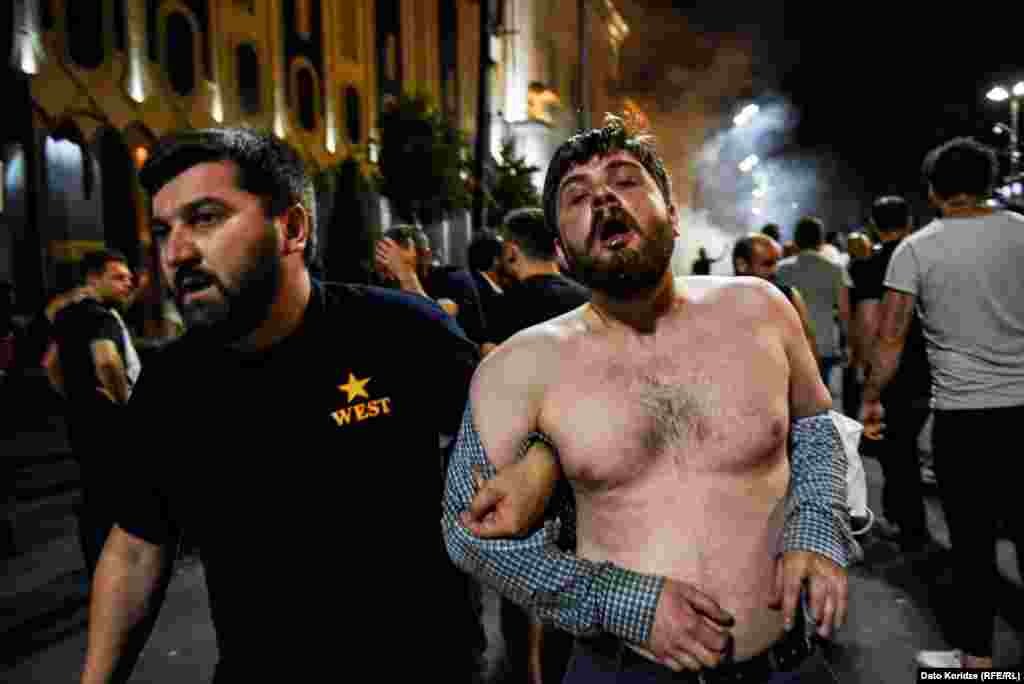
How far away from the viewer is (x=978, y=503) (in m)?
3.53

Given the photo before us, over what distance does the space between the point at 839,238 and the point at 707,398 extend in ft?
49.7

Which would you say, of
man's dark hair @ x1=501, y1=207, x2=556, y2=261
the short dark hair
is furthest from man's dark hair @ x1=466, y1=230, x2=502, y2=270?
man's dark hair @ x1=501, y1=207, x2=556, y2=261

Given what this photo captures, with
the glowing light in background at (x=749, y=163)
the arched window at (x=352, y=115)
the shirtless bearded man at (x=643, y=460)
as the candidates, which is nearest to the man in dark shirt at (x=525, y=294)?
→ the shirtless bearded man at (x=643, y=460)

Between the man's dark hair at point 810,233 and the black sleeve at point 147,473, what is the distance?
6254 millimetres

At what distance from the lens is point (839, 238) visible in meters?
15.8

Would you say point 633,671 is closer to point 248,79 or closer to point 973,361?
point 973,361

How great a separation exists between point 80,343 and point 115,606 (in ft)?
11.3

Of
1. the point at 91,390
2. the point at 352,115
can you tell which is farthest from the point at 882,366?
the point at 352,115

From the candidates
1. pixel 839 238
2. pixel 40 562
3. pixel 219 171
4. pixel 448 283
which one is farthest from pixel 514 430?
pixel 839 238

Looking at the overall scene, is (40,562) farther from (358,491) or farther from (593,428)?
(593,428)

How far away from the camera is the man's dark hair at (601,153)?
2.06 metres

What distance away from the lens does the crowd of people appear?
181cm

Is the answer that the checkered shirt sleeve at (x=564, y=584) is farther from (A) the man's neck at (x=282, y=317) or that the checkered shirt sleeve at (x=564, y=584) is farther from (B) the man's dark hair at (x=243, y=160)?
(B) the man's dark hair at (x=243, y=160)

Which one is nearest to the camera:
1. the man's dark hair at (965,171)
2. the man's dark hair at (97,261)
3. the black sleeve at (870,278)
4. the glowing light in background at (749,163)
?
the man's dark hair at (965,171)
